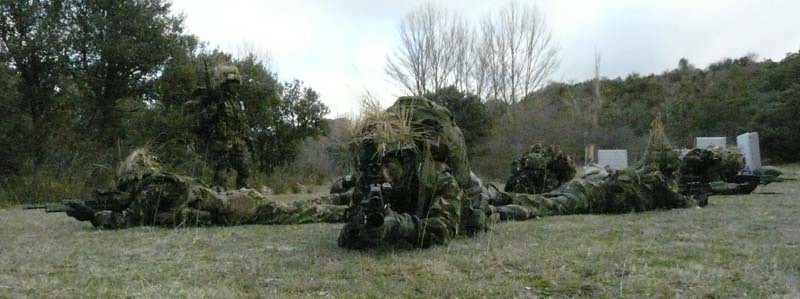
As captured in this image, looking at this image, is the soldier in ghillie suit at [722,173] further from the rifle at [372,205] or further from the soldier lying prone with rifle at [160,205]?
the rifle at [372,205]

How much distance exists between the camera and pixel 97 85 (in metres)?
18.0

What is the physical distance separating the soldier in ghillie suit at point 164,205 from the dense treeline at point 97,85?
27.2 feet

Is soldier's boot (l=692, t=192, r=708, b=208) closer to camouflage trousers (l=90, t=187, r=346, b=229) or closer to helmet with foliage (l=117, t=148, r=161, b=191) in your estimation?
camouflage trousers (l=90, t=187, r=346, b=229)

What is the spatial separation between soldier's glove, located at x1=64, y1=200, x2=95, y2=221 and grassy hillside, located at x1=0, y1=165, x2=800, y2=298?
0.24 m

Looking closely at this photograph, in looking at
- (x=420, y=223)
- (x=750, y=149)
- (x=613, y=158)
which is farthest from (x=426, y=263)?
(x=613, y=158)

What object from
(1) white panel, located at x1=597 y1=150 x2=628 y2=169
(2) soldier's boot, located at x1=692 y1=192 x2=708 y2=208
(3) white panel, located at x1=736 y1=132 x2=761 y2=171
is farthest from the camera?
(1) white panel, located at x1=597 y1=150 x2=628 y2=169

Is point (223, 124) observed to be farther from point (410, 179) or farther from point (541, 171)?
point (410, 179)

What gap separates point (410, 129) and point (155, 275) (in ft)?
7.06

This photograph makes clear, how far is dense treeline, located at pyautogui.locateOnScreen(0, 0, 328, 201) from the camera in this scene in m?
15.7

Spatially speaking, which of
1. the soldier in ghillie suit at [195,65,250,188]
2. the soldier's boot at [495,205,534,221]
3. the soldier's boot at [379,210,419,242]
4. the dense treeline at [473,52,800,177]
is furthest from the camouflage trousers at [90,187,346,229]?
the dense treeline at [473,52,800,177]

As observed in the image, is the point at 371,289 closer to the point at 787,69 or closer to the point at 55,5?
the point at 55,5

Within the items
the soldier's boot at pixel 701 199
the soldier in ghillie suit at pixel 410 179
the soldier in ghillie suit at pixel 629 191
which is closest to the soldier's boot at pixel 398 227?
the soldier in ghillie suit at pixel 410 179

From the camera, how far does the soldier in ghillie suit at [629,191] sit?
764cm

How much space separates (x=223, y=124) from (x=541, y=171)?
5.42 metres
